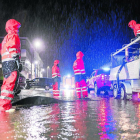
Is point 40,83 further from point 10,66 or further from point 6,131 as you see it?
point 6,131

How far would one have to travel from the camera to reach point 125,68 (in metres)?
10.3

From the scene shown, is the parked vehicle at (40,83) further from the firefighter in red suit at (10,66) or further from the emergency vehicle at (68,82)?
the firefighter in red suit at (10,66)

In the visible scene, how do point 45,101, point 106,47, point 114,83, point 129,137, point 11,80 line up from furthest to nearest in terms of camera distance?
point 106,47 < point 114,83 < point 45,101 < point 11,80 < point 129,137

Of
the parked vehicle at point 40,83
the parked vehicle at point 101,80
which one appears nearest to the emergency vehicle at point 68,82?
the parked vehicle at point 40,83

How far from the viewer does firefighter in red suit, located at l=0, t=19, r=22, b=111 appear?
5.76 metres

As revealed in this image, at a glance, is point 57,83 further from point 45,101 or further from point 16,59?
point 16,59

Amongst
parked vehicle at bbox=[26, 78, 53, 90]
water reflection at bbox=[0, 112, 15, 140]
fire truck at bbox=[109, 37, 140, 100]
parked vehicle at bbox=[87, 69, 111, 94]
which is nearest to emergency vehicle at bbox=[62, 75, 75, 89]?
parked vehicle at bbox=[26, 78, 53, 90]

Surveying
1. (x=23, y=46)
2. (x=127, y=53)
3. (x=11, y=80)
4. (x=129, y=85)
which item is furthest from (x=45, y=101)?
(x=23, y=46)

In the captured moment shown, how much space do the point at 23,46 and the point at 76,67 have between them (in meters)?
38.4

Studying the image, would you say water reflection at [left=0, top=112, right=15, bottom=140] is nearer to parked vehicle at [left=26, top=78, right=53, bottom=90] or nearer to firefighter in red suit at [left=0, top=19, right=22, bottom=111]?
firefighter in red suit at [left=0, top=19, right=22, bottom=111]

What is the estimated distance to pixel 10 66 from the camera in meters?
5.87

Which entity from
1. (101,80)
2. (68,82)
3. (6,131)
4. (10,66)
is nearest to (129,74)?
(101,80)

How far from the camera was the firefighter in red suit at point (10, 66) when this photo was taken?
576cm

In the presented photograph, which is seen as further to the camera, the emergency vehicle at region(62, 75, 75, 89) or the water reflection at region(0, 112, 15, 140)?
the emergency vehicle at region(62, 75, 75, 89)
